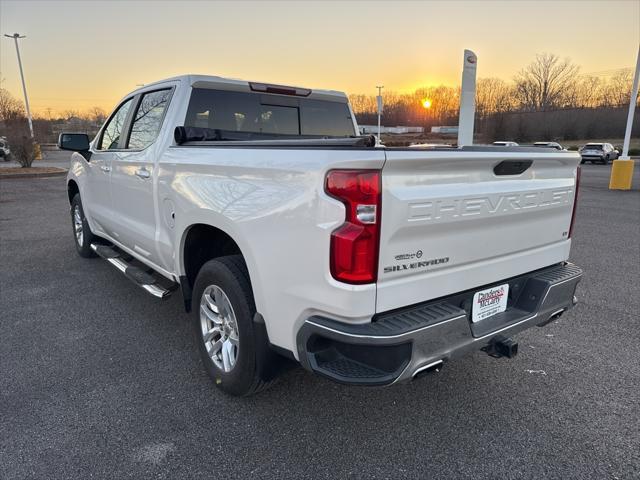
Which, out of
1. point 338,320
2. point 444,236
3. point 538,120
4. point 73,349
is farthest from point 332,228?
point 538,120

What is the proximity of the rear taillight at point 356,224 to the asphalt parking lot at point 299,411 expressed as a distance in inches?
44.0

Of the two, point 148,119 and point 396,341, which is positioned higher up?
point 148,119

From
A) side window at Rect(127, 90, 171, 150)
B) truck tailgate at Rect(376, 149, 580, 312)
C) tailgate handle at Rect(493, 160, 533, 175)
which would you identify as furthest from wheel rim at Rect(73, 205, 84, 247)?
tailgate handle at Rect(493, 160, 533, 175)

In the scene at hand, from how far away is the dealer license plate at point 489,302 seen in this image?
2.49 m

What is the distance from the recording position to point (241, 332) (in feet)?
8.46

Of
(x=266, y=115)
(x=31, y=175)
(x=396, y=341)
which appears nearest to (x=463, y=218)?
(x=396, y=341)

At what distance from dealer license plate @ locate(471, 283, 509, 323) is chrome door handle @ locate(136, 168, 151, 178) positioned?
2616 millimetres

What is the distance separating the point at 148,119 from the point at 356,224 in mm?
2830

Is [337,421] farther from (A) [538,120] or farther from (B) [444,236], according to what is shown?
(A) [538,120]

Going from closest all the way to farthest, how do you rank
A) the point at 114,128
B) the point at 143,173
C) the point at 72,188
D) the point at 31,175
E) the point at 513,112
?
the point at 143,173
the point at 114,128
the point at 72,188
the point at 31,175
the point at 513,112

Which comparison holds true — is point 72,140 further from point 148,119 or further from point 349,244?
point 349,244

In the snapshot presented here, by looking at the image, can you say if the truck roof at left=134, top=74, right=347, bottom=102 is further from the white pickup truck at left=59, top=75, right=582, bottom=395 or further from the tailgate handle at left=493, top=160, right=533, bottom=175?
the tailgate handle at left=493, top=160, right=533, bottom=175

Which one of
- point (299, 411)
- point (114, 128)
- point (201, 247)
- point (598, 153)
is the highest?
point (114, 128)

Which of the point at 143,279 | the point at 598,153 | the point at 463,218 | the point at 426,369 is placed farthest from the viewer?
the point at 598,153
